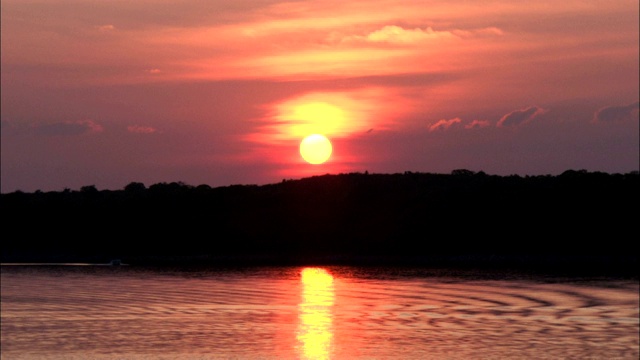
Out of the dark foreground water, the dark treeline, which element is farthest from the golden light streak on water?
the dark treeline

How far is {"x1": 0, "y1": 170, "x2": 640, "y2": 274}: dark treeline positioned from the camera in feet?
405

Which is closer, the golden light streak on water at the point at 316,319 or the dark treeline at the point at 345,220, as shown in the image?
the golden light streak on water at the point at 316,319

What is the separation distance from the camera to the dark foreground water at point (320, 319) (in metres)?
38.5

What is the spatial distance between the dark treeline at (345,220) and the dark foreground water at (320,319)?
4644 centimetres

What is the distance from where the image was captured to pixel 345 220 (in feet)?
463

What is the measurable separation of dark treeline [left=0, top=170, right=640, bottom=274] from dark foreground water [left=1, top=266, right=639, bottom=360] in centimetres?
4644

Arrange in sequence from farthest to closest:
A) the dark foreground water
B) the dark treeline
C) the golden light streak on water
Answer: the dark treeline → the golden light streak on water → the dark foreground water

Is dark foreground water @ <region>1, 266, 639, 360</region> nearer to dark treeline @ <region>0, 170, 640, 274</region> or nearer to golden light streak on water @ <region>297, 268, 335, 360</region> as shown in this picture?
golden light streak on water @ <region>297, 268, 335, 360</region>

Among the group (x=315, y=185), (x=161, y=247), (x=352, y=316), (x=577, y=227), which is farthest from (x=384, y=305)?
(x=315, y=185)

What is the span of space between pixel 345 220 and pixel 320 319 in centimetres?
9192

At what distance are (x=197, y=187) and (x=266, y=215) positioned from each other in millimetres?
20549

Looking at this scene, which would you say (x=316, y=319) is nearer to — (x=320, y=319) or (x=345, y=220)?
(x=320, y=319)

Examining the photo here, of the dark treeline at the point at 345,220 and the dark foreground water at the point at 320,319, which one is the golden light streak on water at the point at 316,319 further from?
the dark treeline at the point at 345,220

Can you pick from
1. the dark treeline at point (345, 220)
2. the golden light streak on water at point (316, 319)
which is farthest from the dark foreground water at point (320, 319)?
the dark treeline at point (345, 220)
